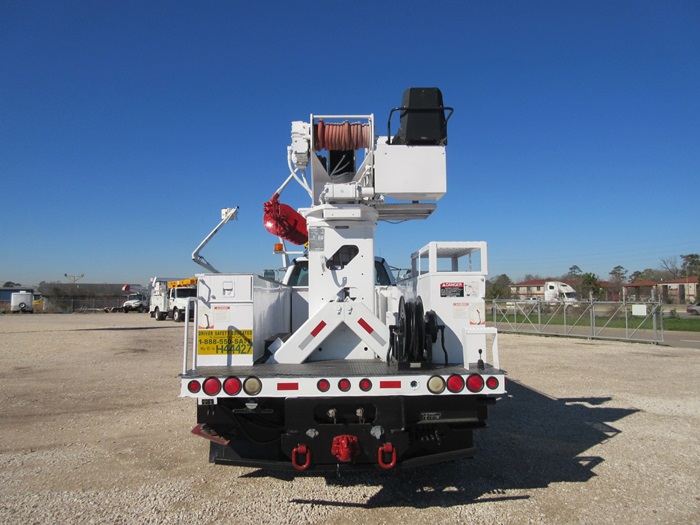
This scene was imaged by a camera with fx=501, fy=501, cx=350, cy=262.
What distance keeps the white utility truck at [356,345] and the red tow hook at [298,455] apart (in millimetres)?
13

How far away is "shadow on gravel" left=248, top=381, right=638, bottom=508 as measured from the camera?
4387 mm

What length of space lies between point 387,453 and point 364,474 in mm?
1258

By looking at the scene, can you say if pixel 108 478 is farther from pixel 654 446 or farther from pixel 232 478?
pixel 654 446

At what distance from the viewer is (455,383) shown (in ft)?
13.0

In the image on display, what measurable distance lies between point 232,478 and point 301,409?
150 cm

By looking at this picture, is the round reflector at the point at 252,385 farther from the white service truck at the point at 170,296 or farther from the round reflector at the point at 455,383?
the white service truck at the point at 170,296

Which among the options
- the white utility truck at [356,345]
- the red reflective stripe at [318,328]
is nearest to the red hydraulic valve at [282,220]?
the white utility truck at [356,345]

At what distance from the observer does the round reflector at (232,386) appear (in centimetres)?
386

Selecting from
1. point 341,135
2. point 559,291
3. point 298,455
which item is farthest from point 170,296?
point 559,291

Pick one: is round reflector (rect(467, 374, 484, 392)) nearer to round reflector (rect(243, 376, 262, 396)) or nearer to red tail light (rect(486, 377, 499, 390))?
red tail light (rect(486, 377, 499, 390))

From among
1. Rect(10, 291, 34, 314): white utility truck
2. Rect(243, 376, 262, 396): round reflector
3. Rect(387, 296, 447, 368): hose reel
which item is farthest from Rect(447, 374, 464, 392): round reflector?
Rect(10, 291, 34, 314): white utility truck

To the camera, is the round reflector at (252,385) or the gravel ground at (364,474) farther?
the gravel ground at (364,474)

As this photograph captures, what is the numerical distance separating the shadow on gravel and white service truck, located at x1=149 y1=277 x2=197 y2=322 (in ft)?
91.6

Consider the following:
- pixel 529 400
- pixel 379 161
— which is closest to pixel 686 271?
pixel 529 400
